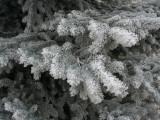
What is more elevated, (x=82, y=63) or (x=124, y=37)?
(x=124, y=37)

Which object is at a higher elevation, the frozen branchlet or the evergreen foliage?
the frozen branchlet

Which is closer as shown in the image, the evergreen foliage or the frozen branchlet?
the frozen branchlet

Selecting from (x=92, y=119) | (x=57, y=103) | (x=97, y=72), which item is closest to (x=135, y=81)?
(x=97, y=72)

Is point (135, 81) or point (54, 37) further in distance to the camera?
point (54, 37)

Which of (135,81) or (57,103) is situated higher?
(135,81)

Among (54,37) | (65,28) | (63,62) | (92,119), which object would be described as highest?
(65,28)

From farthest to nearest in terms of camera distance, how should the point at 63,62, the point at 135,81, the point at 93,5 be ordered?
the point at 93,5 < the point at 135,81 < the point at 63,62

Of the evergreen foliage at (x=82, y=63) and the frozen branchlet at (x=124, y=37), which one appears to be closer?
the frozen branchlet at (x=124, y=37)

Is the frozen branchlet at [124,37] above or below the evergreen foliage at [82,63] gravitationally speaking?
above

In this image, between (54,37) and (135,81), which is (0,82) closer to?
(54,37)

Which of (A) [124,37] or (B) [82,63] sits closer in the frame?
(A) [124,37]

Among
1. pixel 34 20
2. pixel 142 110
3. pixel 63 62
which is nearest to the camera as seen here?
pixel 63 62
